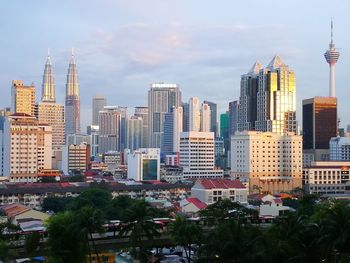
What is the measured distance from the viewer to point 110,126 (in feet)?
652

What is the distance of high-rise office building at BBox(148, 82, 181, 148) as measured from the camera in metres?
184

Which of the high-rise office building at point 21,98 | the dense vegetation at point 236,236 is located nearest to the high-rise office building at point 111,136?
the high-rise office building at point 21,98

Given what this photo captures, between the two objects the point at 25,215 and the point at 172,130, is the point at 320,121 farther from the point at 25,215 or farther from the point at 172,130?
the point at 25,215

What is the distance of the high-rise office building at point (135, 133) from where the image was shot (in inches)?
7480

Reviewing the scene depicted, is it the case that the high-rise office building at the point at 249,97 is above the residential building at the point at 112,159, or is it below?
→ above

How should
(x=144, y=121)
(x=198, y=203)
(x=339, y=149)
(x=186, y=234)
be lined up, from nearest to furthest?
1. (x=186, y=234)
2. (x=198, y=203)
3. (x=339, y=149)
4. (x=144, y=121)

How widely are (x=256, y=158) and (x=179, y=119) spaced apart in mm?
79250

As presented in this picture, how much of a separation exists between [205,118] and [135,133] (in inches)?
1023

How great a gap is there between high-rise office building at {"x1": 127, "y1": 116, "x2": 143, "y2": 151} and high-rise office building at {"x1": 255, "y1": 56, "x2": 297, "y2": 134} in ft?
287

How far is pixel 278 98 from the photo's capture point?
105 m

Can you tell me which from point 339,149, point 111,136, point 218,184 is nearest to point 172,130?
point 111,136

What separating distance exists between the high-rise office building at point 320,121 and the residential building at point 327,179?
116ft

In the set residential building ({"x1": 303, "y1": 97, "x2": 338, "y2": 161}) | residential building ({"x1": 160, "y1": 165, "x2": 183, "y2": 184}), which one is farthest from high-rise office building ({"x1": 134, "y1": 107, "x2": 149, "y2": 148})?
residential building ({"x1": 160, "y1": 165, "x2": 183, "y2": 184})

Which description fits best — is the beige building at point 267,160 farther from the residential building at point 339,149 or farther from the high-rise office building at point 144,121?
the high-rise office building at point 144,121
